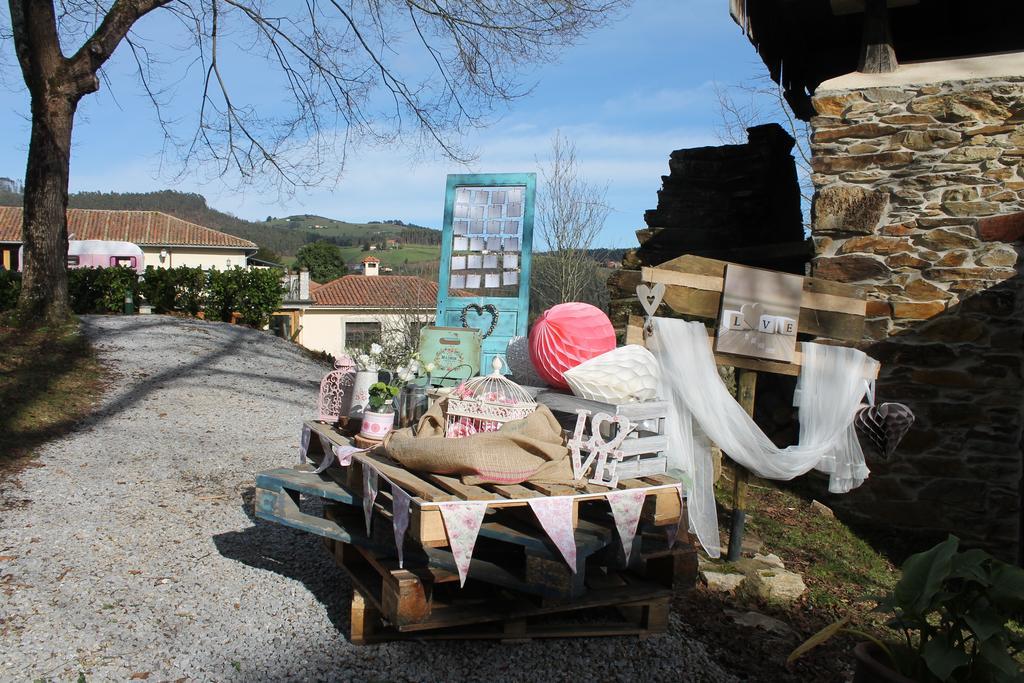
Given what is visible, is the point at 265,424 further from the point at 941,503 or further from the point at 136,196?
the point at 136,196

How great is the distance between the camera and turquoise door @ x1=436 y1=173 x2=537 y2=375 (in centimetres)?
635

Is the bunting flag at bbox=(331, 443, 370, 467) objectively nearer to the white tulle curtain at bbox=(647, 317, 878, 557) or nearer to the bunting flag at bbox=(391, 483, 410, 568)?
the bunting flag at bbox=(391, 483, 410, 568)

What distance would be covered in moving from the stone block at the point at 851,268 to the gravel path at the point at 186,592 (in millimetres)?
3209

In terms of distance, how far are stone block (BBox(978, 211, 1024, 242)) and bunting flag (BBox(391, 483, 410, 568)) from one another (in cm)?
467

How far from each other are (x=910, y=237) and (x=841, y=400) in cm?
218

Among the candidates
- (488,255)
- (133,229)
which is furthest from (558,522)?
(133,229)

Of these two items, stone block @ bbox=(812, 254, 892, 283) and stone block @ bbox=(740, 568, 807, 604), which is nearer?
stone block @ bbox=(740, 568, 807, 604)

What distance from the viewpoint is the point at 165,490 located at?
5188 millimetres

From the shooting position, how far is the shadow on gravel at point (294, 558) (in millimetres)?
3777

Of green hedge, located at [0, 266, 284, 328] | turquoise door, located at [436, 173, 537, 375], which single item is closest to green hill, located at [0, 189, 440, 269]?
green hedge, located at [0, 266, 284, 328]

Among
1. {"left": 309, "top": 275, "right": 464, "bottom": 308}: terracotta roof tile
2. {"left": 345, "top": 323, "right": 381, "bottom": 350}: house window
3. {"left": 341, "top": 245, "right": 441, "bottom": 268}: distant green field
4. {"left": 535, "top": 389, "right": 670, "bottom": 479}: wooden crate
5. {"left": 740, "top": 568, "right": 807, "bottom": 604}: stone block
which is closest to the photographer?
{"left": 535, "top": 389, "right": 670, "bottom": 479}: wooden crate

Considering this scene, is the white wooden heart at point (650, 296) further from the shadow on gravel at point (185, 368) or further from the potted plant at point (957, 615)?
the shadow on gravel at point (185, 368)

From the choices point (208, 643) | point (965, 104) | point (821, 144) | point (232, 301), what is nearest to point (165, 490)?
point (208, 643)

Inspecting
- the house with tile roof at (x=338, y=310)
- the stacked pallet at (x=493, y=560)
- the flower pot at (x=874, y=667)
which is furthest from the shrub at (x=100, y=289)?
the house with tile roof at (x=338, y=310)
